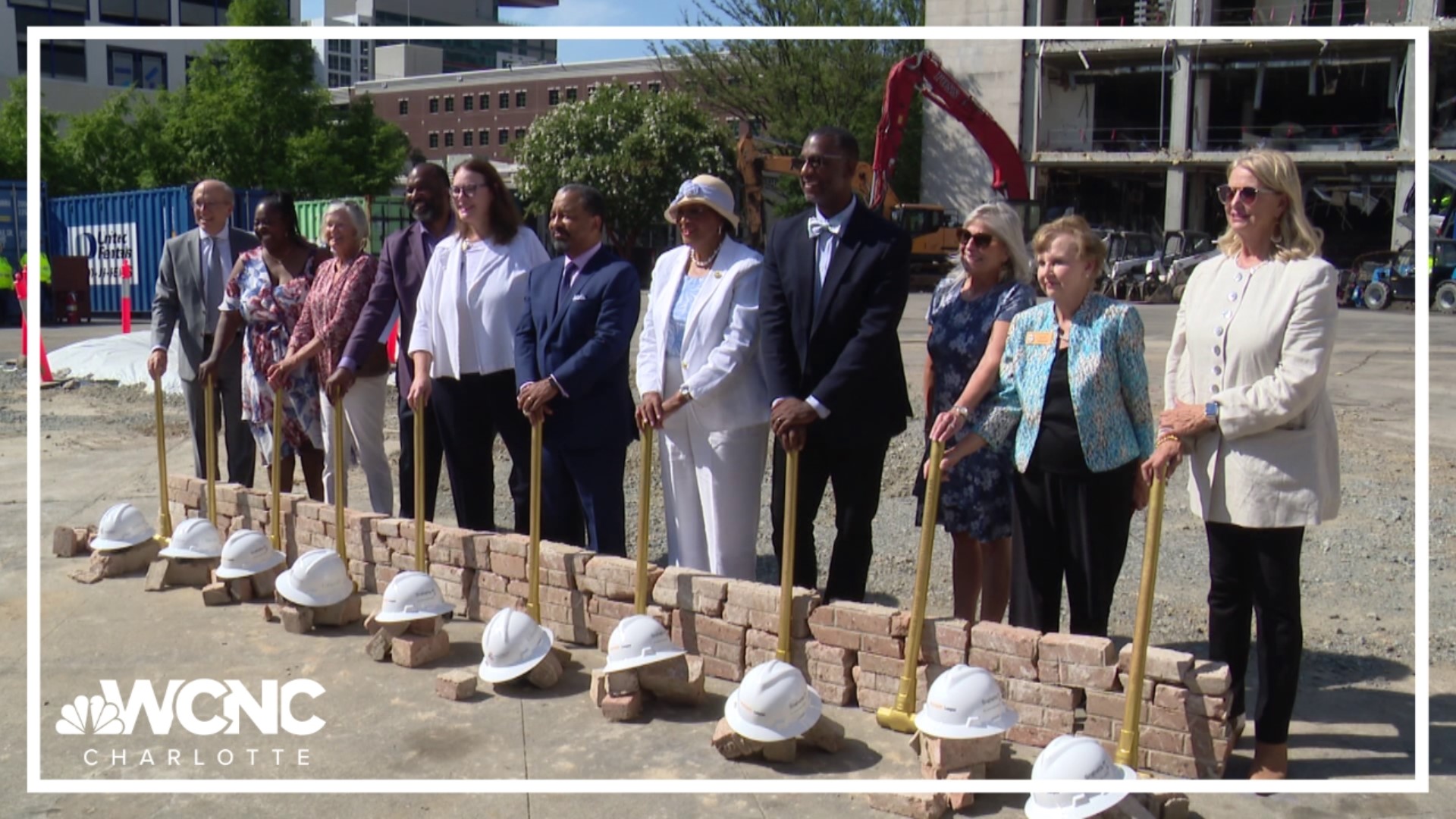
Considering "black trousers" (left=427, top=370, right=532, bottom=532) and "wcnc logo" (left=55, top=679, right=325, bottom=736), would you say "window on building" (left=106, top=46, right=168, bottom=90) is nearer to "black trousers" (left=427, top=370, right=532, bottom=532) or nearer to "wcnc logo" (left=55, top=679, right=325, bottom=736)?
"black trousers" (left=427, top=370, right=532, bottom=532)

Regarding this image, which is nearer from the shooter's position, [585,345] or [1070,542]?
[1070,542]

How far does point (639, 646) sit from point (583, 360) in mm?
1296

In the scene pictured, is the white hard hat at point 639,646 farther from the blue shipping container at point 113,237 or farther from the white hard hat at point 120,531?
the blue shipping container at point 113,237

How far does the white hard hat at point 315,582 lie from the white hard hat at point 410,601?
1.20 feet

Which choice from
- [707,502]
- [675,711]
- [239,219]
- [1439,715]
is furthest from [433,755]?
[239,219]

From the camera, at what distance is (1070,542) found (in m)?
3.85

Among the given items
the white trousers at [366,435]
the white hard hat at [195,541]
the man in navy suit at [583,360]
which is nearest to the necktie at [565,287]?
the man in navy suit at [583,360]

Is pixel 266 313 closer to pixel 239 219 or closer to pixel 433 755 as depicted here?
pixel 433 755

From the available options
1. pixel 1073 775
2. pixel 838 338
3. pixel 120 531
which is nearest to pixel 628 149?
pixel 120 531

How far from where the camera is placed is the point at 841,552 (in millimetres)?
4457

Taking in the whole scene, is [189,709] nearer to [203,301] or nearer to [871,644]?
[871,644]

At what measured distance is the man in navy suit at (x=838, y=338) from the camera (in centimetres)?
423

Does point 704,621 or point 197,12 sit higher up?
point 197,12

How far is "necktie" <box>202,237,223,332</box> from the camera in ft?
20.8
